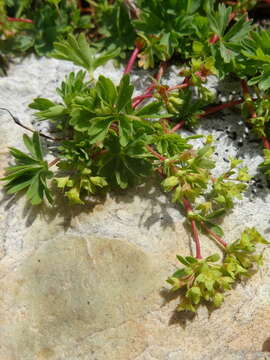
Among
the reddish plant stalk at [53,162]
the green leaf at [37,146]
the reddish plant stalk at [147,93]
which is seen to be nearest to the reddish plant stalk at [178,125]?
the reddish plant stalk at [147,93]

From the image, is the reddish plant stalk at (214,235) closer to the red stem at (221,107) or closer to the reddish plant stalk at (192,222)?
the reddish plant stalk at (192,222)

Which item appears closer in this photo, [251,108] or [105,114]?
[105,114]

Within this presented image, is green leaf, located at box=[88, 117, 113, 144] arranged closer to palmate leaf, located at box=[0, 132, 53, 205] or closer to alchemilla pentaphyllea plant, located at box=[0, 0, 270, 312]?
alchemilla pentaphyllea plant, located at box=[0, 0, 270, 312]

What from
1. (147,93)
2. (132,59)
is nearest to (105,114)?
(147,93)

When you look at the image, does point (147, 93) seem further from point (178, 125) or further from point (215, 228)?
point (215, 228)

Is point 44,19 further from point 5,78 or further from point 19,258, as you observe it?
point 19,258
